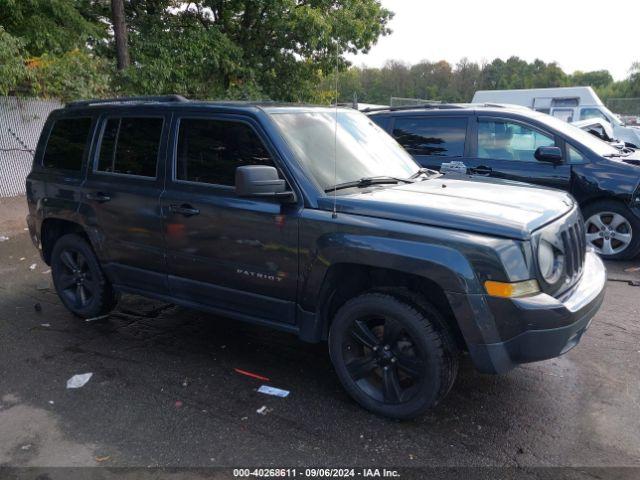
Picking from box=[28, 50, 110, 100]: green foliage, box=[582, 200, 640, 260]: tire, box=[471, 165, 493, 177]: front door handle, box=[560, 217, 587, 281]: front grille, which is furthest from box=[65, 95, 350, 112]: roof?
box=[28, 50, 110, 100]: green foliage

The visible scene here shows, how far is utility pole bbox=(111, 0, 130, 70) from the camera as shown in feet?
42.2

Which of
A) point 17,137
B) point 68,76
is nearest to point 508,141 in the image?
point 68,76

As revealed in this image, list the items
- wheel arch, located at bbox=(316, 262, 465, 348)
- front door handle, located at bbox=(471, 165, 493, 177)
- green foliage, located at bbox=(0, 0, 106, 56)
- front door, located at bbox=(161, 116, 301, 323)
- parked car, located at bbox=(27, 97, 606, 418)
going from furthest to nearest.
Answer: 1. green foliage, located at bbox=(0, 0, 106, 56)
2. front door handle, located at bbox=(471, 165, 493, 177)
3. front door, located at bbox=(161, 116, 301, 323)
4. wheel arch, located at bbox=(316, 262, 465, 348)
5. parked car, located at bbox=(27, 97, 606, 418)

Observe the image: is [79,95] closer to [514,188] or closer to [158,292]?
[158,292]

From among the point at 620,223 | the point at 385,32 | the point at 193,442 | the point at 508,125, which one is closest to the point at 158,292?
the point at 193,442

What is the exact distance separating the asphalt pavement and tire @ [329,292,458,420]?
0.17m

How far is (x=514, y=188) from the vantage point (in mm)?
4055

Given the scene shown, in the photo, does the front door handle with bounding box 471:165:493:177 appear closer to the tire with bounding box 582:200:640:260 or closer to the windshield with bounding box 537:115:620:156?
the windshield with bounding box 537:115:620:156

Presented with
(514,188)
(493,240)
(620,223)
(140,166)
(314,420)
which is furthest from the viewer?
(620,223)

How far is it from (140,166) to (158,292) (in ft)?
3.40

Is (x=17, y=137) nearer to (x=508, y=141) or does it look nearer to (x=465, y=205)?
(x=508, y=141)

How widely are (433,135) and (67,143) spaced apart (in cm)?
471

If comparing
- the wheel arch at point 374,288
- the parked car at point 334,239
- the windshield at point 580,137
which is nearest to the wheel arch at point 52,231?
the parked car at point 334,239

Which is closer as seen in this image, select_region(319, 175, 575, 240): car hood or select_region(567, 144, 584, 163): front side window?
select_region(319, 175, 575, 240): car hood
